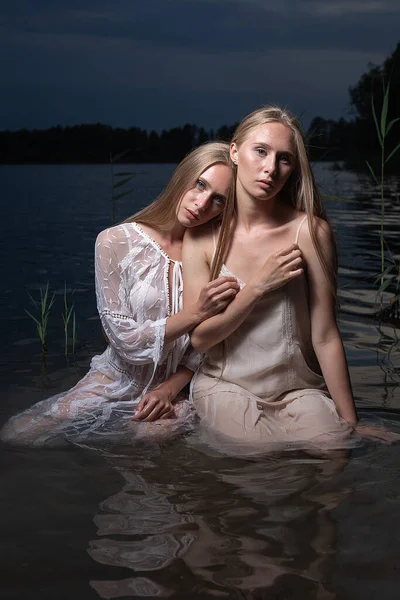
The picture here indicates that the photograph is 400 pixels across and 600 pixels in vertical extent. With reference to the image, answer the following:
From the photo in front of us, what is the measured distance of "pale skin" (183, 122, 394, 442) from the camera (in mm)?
3537

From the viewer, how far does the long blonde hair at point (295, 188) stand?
360 cm

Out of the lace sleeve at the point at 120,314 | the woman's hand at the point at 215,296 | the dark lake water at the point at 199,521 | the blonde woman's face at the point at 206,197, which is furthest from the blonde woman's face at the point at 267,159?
the dark lake water at the point at 199,521

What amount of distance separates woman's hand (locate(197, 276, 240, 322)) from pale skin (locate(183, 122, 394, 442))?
0.03 m

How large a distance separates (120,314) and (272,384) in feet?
2.38

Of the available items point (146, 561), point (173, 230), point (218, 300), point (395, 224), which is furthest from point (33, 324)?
point (395, 224)

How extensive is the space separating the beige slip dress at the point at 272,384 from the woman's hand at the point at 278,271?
0.50 feet

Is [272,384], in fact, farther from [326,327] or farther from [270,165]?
[270,165]

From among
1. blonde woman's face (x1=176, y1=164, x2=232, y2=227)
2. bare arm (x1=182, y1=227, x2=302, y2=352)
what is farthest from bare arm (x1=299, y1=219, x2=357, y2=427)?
blonde woman's face (x1=176, y1=164, x2=232, y2=227)

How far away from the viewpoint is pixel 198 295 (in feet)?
12.3

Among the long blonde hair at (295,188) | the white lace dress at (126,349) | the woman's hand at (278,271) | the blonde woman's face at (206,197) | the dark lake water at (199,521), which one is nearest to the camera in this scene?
the dark lake water at (199,521)

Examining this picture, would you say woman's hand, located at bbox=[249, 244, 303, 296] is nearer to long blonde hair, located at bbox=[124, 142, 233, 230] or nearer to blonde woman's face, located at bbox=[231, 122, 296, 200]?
Result: blonde woman's face, located at bbox=[231, 122, 296, 200]

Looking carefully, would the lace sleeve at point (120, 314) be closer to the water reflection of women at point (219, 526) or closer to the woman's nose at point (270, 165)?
the water reflection of women at point (219, 526)

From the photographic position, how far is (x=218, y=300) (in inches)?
140

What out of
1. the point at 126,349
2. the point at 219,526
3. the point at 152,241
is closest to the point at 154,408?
the point at 126,349
